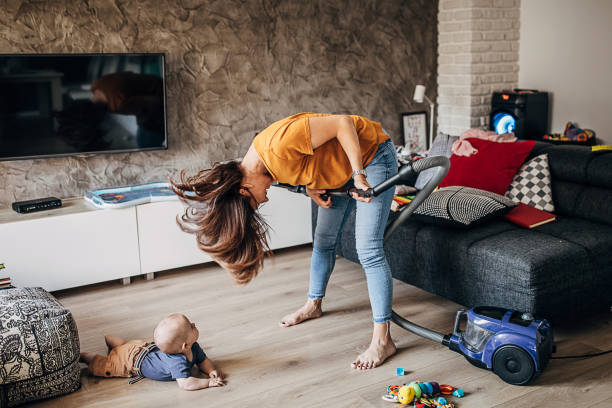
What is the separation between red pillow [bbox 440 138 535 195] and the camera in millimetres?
3240

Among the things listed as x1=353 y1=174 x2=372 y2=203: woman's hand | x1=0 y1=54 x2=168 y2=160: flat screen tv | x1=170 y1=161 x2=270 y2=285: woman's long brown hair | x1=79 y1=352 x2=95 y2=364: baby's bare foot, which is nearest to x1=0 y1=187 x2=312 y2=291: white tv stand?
x1=0 y1=54 x2=168 y2=160: flat screen tv

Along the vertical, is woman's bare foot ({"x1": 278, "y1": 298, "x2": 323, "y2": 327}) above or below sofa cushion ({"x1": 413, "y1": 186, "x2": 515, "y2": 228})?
below

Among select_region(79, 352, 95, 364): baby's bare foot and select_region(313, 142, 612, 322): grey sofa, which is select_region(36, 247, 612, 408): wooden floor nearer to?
select_region(79, 352, 95, 364): baby's bare foot

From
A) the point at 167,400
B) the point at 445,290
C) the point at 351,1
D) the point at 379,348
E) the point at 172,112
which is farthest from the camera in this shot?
the point at 351,1

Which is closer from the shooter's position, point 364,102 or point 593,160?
point 593,160

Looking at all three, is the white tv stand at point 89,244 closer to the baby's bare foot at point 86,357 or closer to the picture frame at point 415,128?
the baby's bare foot at point 86,357

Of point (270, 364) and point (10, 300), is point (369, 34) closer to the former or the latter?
point (270, 364)

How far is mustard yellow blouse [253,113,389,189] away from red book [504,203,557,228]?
96cm

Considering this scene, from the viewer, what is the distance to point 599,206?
297 centimetres

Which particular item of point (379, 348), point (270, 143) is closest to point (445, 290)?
point (379, 348)

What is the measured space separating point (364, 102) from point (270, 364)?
2759mm

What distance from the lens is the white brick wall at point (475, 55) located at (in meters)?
4.63

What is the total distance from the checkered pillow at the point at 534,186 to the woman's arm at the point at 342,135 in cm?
140

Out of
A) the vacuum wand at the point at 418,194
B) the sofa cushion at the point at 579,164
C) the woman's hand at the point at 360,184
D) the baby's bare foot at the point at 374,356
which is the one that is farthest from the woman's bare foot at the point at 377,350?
the sofa cushion at the point at 579,164
